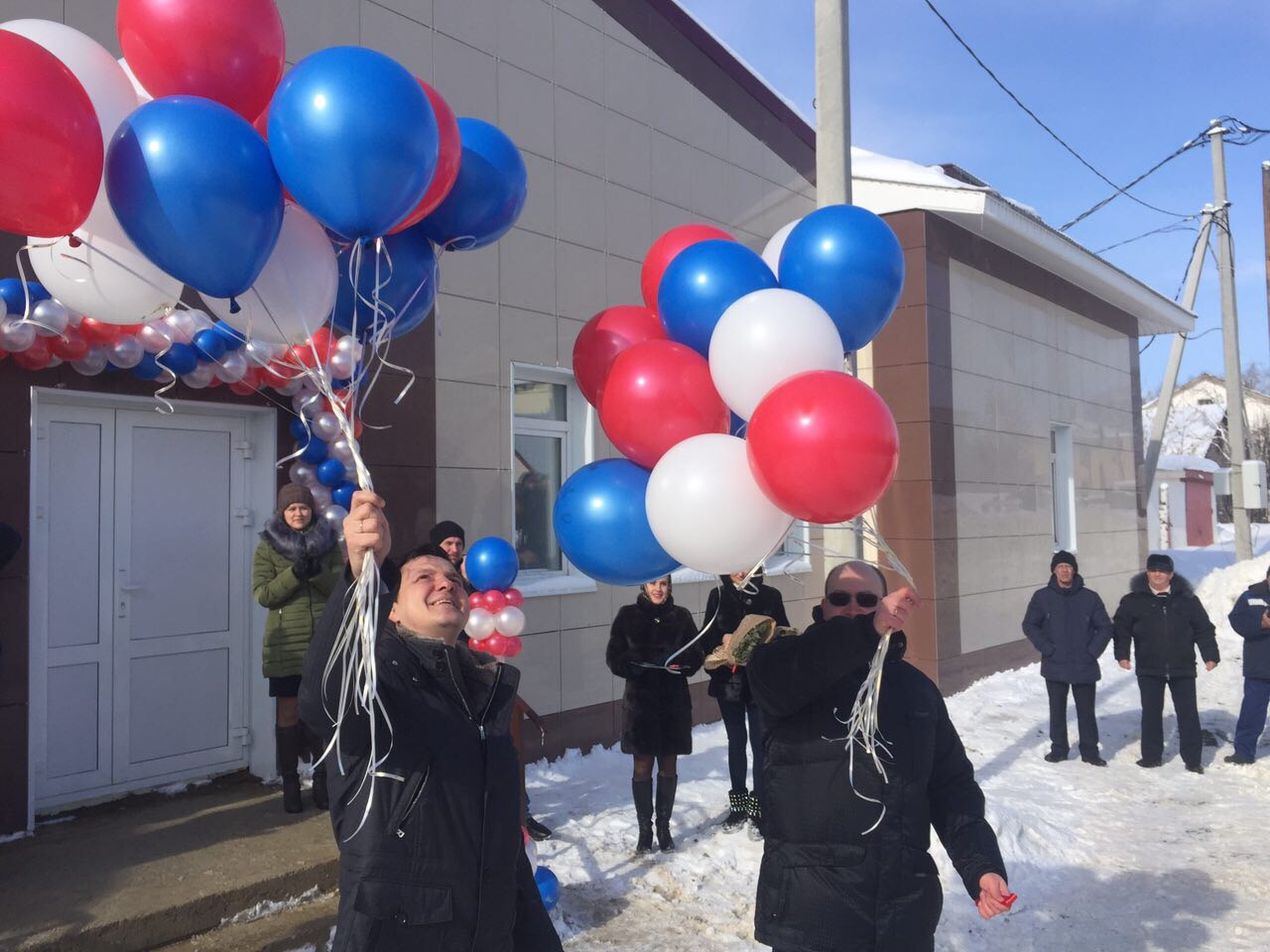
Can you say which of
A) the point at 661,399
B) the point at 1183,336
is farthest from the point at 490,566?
the point at 1183,336

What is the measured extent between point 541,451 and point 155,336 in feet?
9.77

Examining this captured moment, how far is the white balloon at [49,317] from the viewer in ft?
13.4

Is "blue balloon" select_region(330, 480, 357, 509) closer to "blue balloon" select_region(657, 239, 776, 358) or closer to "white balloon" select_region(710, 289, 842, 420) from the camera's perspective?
"blue balloon" select_region(657, 239, 776, 358)

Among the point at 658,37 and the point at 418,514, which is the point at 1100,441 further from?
the point at 418,514

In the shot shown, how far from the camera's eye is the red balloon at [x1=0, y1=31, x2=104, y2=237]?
1.97m

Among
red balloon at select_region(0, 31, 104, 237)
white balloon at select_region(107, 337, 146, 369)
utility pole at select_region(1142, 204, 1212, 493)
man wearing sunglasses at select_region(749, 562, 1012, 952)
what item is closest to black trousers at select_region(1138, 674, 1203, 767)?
man wearing sunglasses at select_region(749, 562, 1012, 952)

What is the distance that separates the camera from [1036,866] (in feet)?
16.6

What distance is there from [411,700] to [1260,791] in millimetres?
6500

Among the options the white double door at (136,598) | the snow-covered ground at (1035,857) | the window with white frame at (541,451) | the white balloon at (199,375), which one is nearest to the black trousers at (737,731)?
the snow-covered ground at (1035,857)

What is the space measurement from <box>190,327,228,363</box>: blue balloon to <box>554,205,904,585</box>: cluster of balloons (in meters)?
2.40

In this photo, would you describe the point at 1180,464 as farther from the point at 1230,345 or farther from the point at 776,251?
the point at 776,251

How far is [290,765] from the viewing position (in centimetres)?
478

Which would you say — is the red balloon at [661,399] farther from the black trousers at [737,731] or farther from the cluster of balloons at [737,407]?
the black trousers at [737,731]

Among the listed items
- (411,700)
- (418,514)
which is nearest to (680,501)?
(411,700)
